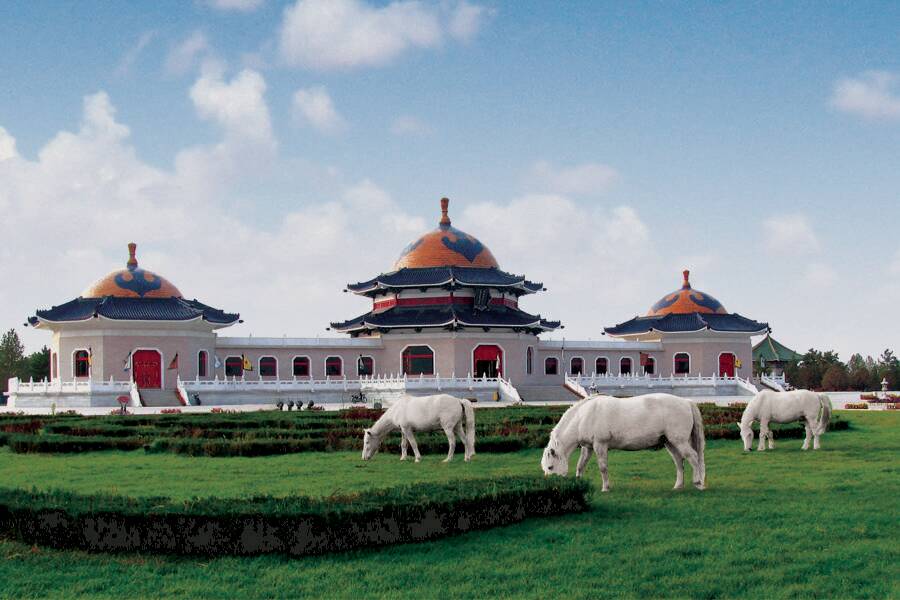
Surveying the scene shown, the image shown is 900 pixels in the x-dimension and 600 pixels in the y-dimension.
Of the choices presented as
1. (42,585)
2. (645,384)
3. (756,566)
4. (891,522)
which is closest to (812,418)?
(891,522)

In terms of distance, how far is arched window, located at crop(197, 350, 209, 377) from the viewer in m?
52.7

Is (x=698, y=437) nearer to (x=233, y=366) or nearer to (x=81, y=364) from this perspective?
(x=233, y=366)

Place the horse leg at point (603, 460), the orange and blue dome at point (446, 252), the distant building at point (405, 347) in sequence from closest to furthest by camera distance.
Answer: the horse leg at point (603, 460)
the distant building at point (405, 347)
the orange and blue dome at point (446, 252)

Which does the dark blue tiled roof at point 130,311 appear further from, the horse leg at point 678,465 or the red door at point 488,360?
the horse leg at point 678,465

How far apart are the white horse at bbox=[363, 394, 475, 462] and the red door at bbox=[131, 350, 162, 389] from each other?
35.5 m

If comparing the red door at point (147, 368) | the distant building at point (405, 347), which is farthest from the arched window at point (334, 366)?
the red door at point (147, 368)

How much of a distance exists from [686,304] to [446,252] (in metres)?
18.3

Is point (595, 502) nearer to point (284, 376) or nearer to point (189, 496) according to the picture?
point (189, 496)

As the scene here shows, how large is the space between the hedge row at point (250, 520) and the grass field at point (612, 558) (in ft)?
0.73

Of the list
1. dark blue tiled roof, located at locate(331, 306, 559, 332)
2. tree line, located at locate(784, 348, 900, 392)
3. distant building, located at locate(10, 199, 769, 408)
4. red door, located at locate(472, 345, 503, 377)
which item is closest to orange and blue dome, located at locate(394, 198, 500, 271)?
distant building, located at locate(10, 199, 769, 408)

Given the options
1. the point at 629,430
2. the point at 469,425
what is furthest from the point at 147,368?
the point at 629,430

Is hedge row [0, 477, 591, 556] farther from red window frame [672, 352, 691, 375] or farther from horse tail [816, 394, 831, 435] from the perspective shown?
red window frame [672, 352, 691, 375]

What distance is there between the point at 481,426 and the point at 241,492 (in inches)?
478

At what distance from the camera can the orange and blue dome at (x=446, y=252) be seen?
197 feet
